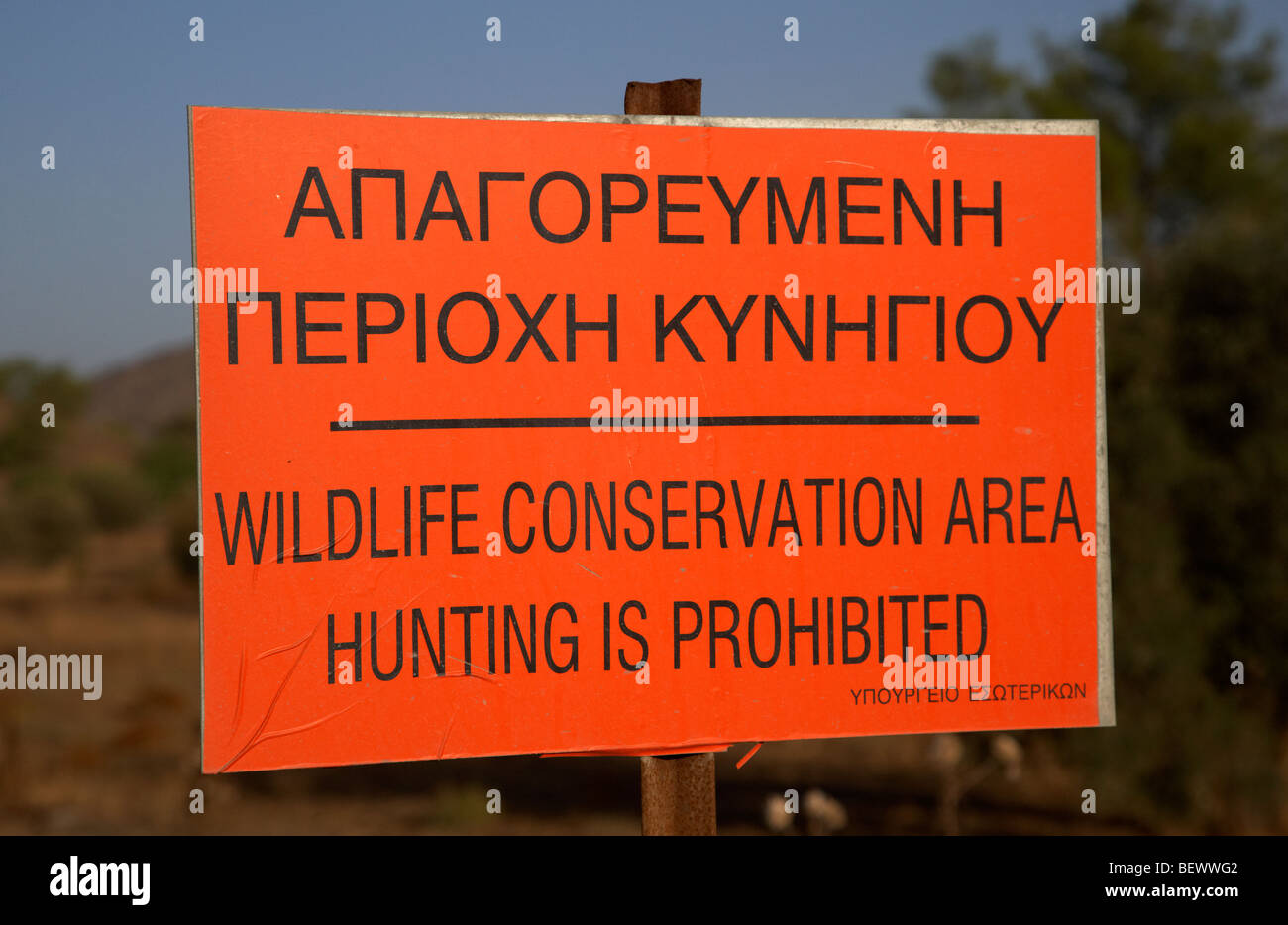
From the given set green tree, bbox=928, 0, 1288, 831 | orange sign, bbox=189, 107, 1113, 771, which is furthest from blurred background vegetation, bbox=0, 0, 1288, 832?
orange sign, bbox=189, 107, 1113, 771

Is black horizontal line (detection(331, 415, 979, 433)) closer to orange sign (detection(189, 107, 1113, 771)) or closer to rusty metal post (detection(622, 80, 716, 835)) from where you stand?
orange sign (detection(189, 107, 1113, 771))

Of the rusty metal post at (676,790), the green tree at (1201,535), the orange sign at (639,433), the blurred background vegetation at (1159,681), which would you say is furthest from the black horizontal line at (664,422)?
the green tree at (1201,535)

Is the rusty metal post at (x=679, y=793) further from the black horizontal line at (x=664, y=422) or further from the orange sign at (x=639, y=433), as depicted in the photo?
the black horizontal line at (x=664, y=422)

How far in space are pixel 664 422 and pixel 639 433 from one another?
73 mm

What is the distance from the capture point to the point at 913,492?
3.16 metres

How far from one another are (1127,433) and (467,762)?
8269 mm

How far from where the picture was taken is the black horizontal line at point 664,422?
2.97 m

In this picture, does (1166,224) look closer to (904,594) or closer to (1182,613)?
(1182,613)

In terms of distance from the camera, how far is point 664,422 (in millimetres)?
3062

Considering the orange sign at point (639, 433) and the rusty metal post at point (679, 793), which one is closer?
the orange sign at point (639, 433)

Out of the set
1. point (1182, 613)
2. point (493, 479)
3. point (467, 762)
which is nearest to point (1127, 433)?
point (1182, 613)

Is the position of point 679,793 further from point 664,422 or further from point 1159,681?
point 1159,681

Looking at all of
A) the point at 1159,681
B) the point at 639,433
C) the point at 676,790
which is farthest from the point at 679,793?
the point at 1159,681

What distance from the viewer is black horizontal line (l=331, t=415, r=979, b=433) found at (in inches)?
117
